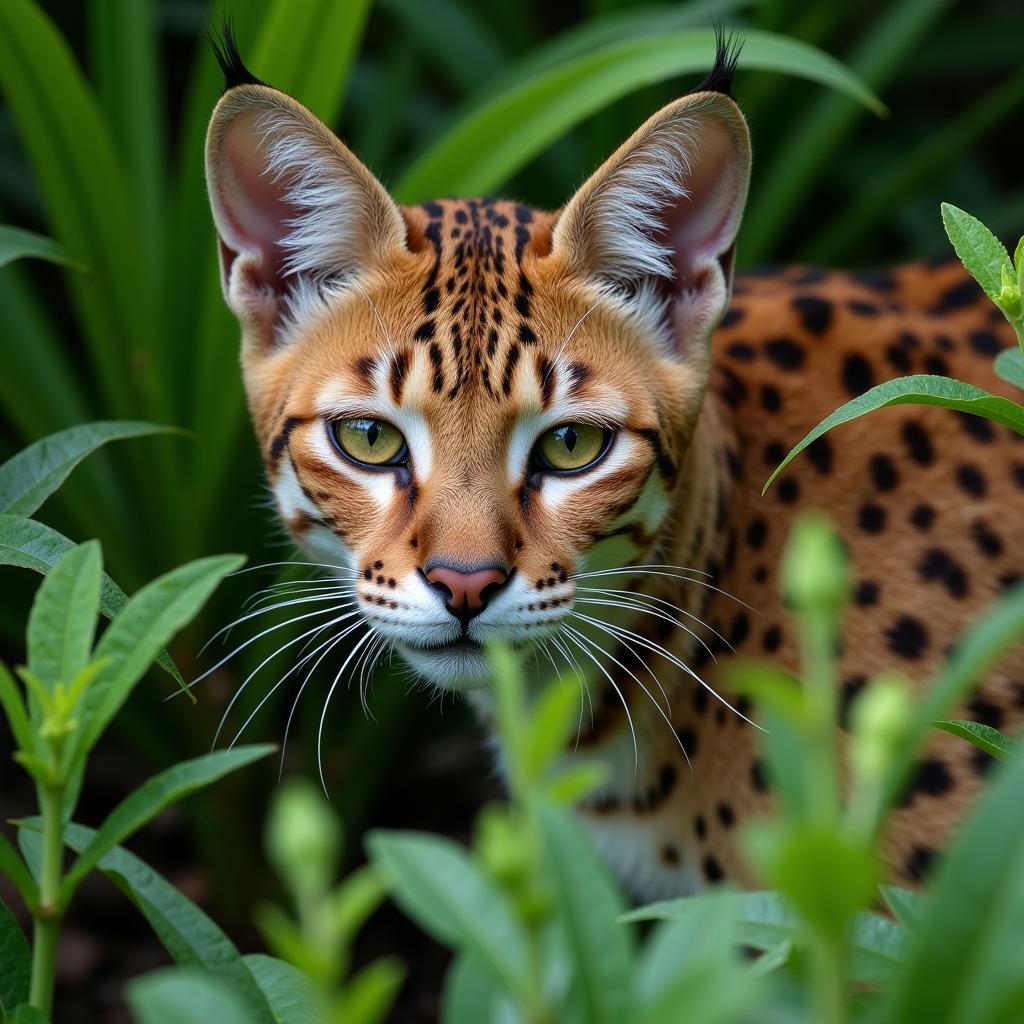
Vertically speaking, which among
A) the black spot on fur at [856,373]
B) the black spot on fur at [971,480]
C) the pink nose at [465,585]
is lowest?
the pink nose at [465,585]

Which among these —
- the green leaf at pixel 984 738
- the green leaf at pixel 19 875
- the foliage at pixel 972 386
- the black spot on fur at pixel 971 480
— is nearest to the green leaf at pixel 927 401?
the foliage at pixel 972 386

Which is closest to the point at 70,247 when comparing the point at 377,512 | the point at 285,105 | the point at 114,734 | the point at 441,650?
the point at 285,105

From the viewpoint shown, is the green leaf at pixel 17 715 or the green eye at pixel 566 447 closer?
the green leaf at pixel 17 715

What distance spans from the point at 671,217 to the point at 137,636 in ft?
4.66

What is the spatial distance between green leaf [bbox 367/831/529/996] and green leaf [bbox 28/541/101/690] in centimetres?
42

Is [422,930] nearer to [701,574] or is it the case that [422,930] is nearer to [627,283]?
[701,574]

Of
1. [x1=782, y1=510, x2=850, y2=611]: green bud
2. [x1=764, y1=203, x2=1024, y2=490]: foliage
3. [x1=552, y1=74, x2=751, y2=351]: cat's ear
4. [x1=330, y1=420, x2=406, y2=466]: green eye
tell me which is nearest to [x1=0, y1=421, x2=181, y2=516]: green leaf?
[x1=330, y1=420, x2=406, y2=466]: green eye

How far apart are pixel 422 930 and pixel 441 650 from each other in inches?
67.6

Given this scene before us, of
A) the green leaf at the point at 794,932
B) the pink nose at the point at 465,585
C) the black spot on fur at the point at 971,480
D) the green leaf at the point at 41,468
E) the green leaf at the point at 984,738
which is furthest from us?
the black spot on fur at the point at 971,480

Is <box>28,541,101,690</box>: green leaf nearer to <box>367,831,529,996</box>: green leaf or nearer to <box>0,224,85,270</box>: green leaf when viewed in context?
<box>367,831,529,996</box>: green leaf

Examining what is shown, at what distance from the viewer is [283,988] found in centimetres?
144

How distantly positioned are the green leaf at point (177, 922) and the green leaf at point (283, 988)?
24mm

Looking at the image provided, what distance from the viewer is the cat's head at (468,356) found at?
2.07 meters

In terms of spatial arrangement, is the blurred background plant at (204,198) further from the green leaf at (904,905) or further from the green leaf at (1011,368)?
the green leaf at (904,905)
